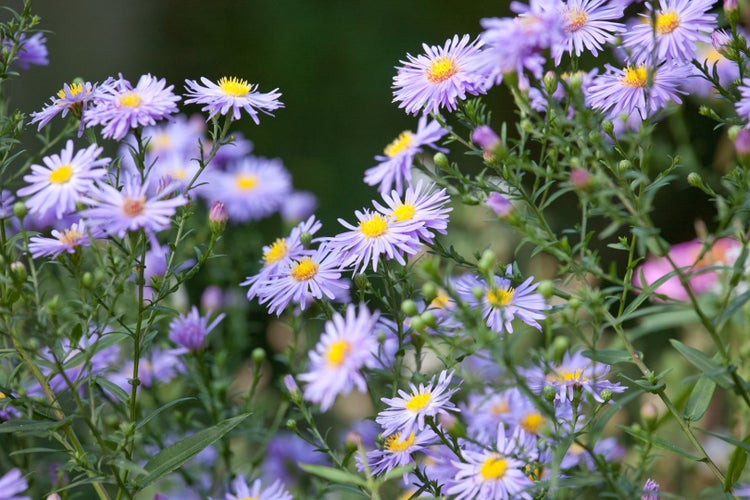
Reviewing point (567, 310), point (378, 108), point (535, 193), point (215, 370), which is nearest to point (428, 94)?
point (535, 193)

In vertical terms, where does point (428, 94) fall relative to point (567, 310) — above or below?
above

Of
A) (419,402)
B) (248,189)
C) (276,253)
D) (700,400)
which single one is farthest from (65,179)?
(248,189)

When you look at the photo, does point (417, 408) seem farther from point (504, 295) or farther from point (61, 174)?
point (61, 174)

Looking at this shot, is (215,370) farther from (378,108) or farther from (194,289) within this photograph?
(378,108)

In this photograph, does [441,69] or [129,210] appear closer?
[129,210]

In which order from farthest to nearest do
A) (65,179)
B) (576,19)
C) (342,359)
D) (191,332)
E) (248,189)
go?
1. (248,189)
2. (191,332)
3. (576,19)
4. (65,179)
5. (342,359)

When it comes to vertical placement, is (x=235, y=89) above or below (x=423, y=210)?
above
